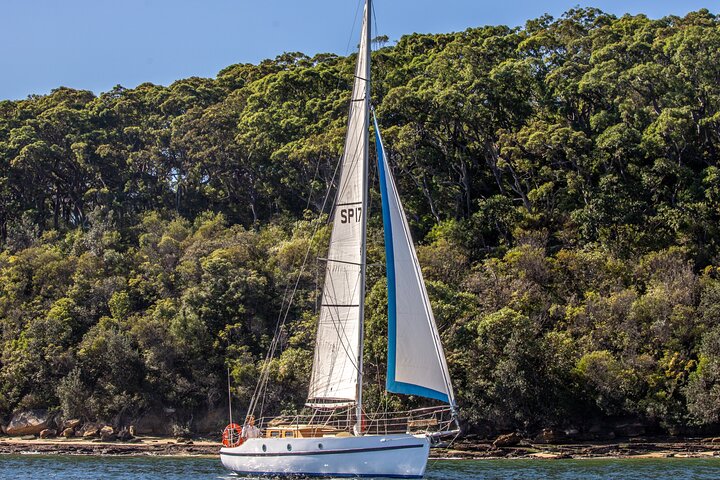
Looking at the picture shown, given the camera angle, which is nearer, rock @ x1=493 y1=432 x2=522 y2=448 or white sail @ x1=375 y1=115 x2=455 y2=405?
white sail @ x1=375 y1=115 x2=455 y2=405

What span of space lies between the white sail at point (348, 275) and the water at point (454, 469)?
409 centimetres

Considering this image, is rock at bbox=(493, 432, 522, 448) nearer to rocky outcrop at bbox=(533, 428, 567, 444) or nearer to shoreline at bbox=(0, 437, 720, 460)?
shoreline at bbox=(0, 437, 720, 460)

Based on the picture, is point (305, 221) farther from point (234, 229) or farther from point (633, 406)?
point (633, 406)

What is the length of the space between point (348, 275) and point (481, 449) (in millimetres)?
13925

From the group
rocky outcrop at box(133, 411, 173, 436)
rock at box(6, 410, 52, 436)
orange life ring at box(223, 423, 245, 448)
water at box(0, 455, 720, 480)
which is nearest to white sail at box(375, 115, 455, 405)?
water at box(0, 455, 720, 480)

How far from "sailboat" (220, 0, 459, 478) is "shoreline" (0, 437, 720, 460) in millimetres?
10173

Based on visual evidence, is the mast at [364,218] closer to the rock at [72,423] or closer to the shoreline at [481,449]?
the shoreline at [481,449]

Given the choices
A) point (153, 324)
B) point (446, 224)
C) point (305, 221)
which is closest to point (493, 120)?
point (446, 224)

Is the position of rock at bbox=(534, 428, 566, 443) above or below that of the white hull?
below

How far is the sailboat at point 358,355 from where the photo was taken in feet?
95.7

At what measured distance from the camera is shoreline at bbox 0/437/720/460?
130ft

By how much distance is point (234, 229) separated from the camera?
62.3 m

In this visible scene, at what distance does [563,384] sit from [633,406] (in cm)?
312

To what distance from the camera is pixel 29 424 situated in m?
50.0
